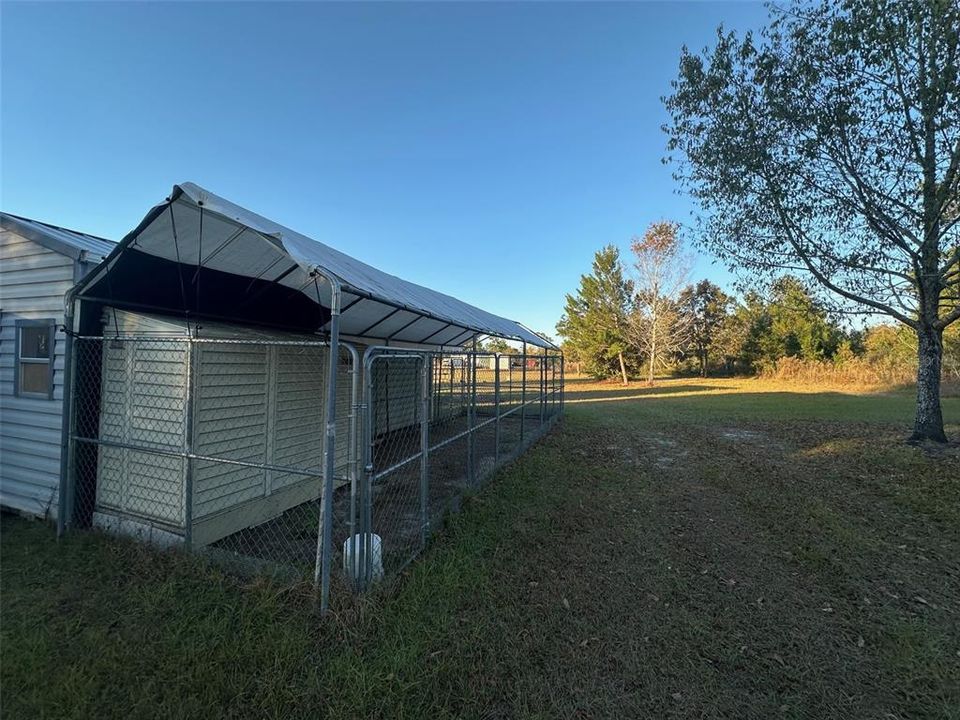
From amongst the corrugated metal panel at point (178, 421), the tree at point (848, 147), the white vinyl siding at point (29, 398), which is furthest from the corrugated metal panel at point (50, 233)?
the tree at point (848, 147)

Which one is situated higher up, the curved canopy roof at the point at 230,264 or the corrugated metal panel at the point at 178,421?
the curved canopy roof at the point at 230,264

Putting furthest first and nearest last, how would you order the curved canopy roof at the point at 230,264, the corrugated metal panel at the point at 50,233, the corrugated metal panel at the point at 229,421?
the corrugated metal panel at the point at 50,233, the corrugated metal panel at the point at 229,421, the curved canopy roof at the point at 230,264

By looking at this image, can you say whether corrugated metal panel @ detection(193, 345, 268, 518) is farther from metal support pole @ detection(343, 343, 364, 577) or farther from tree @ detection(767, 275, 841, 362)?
tree @ detection(767, 275, 841, 362)

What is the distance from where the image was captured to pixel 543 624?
9.52ft

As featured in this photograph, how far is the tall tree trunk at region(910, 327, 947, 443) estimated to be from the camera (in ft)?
26.5

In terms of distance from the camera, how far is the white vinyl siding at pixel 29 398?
168 inches

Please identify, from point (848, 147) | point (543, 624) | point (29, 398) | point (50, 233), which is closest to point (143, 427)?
point (29, 398)

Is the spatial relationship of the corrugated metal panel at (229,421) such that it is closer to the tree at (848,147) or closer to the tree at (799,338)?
the tree at (848,147)

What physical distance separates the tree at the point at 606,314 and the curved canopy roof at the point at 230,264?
25.7m

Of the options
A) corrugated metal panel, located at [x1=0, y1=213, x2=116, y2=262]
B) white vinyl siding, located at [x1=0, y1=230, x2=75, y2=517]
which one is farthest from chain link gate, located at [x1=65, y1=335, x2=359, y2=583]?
corrugated metal panel, located at [x1=0, y1=213, x2=116, y2=262]

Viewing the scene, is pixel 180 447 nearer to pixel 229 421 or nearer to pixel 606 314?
pixel 229 421

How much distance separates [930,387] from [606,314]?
2164cm

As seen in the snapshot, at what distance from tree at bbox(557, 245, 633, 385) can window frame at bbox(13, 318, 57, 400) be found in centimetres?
2836

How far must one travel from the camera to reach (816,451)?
26.8ft
